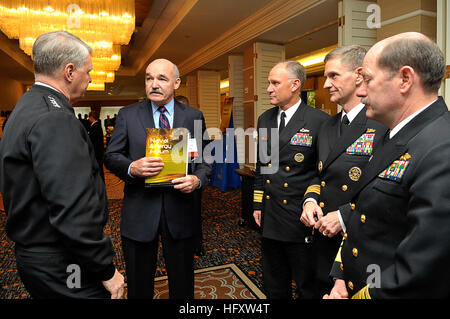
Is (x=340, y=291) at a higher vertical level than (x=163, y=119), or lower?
lower

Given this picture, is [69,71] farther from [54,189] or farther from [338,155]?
[338,155]

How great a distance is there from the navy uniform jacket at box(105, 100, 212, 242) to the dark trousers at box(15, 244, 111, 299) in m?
0.56

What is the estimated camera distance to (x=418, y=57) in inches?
32.1

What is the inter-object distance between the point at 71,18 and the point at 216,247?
12.5ft

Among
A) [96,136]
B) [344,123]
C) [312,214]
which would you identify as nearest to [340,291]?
[312,214]

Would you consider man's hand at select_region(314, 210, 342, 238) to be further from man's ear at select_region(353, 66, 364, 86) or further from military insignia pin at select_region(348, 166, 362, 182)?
man's ear at select_region(353, 66, 364, 86)

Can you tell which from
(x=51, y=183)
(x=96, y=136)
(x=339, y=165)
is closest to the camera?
(x=51, y=183)

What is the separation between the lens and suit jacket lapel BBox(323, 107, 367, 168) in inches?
54.9

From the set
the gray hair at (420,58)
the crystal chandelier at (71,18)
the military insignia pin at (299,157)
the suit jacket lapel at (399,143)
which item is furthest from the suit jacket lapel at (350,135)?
the crystal chandelier at (71,18)

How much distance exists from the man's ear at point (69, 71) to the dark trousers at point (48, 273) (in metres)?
0.62

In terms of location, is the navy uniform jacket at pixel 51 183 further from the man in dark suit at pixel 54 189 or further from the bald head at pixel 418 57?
the bald head at pixel 418 57

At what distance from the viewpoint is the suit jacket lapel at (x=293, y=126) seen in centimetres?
184

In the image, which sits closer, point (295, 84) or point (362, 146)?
point (362, 146)
